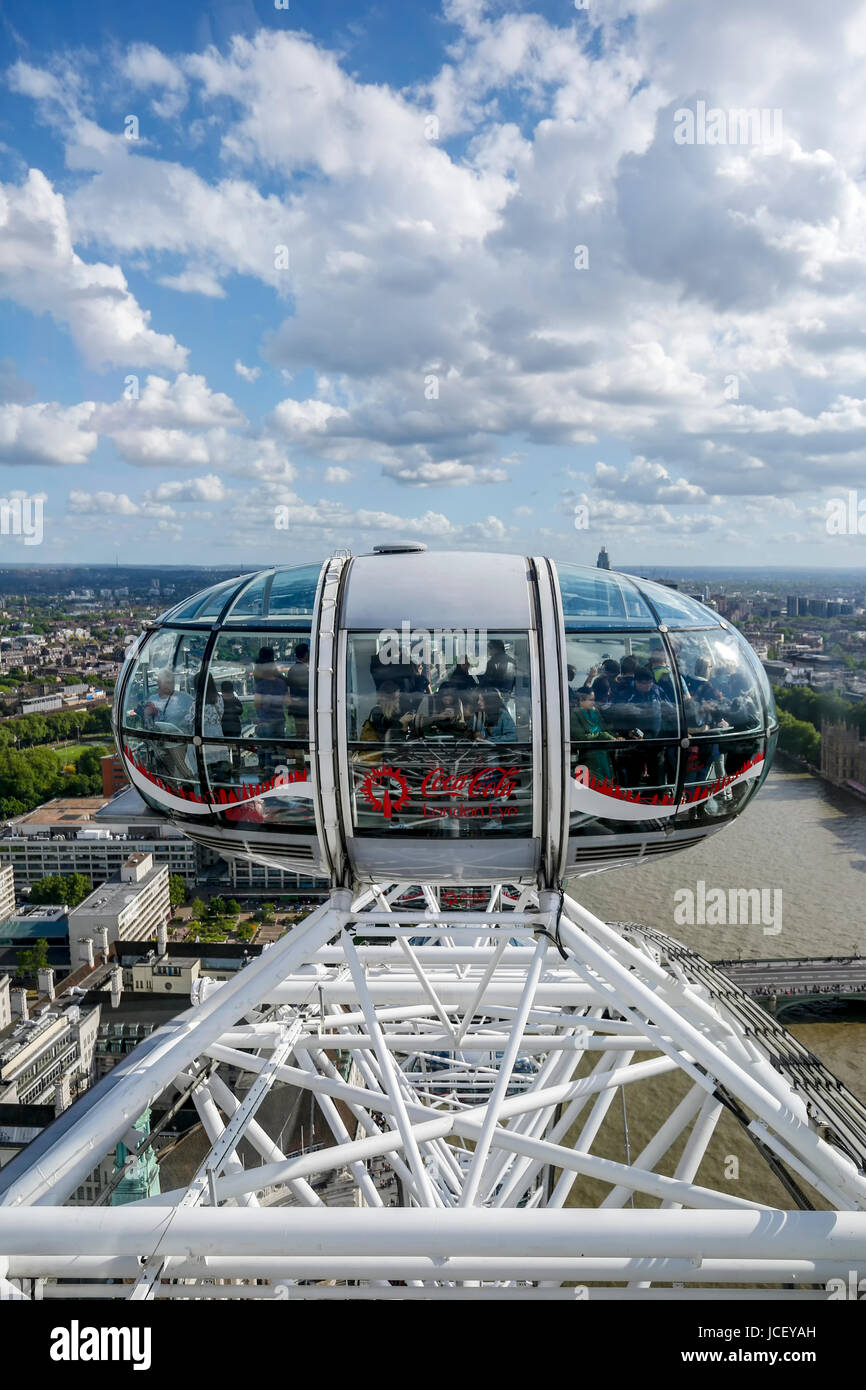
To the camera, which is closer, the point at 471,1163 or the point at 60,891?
the point at 471,1163

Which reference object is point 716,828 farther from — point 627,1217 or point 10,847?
point 10,847

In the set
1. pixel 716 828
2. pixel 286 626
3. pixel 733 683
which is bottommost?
pixel 716 828

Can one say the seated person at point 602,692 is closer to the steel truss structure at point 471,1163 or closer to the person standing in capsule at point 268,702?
the steel truss structure at point 471,1163

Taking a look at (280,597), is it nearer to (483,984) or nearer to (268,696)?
(268,696)

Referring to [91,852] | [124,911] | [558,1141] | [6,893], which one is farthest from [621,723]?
[91,852]

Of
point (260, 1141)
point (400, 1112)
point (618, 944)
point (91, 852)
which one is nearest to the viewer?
point (400, 1112)

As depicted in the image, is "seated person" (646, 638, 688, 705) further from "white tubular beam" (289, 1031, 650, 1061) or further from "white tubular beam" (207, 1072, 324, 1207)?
"white tubular beam" (207, 1072, 324, 1207)

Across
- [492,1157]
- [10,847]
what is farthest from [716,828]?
[10,847]
